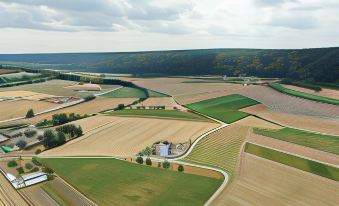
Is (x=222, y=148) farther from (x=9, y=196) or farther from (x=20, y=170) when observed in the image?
(x=9, y=196)

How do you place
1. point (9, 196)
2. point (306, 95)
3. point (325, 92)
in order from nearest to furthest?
point (9, 196)
point (306, 95)
point (325, 92)

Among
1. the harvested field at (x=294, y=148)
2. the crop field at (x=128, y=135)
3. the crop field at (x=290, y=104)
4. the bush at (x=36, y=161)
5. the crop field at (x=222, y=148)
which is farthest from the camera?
the crop field at (x=290, y=104)

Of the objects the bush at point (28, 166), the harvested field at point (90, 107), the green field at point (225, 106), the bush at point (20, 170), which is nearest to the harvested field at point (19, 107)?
the harvested field at point (90, 107)

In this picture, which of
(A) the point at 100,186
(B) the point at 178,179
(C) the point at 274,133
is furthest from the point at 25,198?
(C) the point at 274,133

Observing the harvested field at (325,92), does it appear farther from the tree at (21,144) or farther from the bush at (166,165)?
the tree at (21,144)

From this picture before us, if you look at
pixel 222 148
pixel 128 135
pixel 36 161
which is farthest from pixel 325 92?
pixel 36 161

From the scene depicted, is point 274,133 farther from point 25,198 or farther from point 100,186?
point 25,198

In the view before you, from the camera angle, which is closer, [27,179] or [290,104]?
[27,179]
